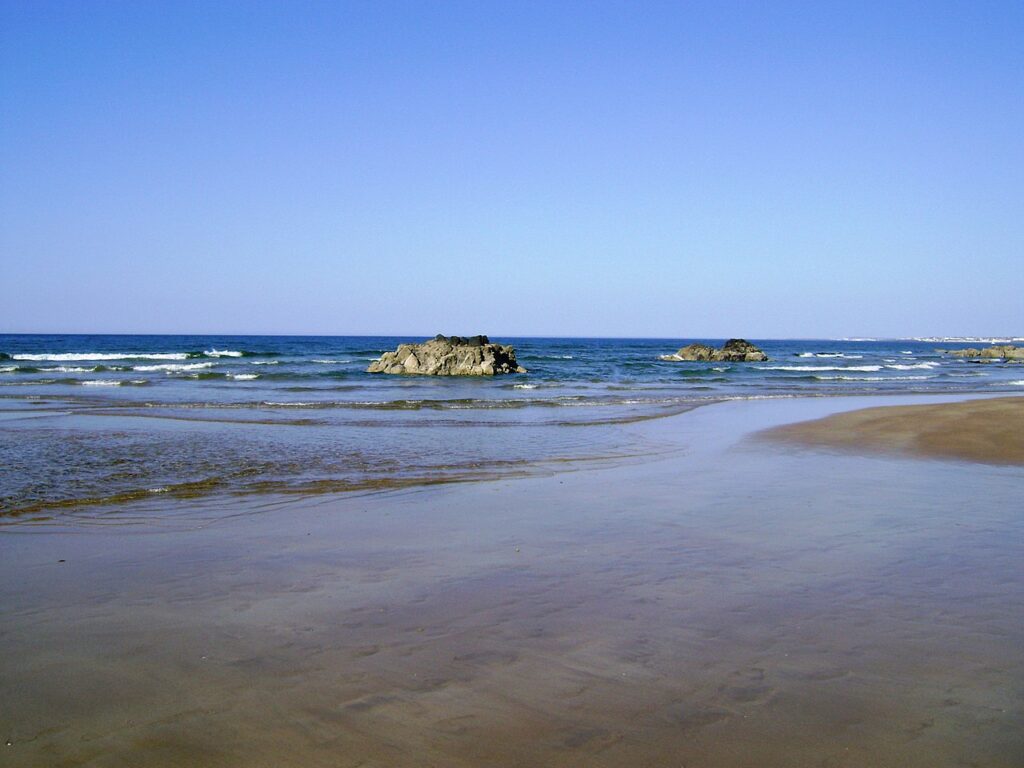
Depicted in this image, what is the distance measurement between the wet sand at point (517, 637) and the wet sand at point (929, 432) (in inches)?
228

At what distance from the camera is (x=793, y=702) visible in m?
3.81

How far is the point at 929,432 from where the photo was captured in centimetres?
1611

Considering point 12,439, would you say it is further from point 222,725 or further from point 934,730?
point 934,730

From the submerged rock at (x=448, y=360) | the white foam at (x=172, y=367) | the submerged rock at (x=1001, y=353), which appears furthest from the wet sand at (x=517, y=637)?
the submerged rock at (x=1001, y=353)

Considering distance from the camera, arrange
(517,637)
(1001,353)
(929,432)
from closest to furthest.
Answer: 1. (517,637)
2. (929,432)
3. (1001,353)

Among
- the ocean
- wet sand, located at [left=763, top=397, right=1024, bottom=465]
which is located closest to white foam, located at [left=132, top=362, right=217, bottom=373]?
the ocean

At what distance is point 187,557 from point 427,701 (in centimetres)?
353

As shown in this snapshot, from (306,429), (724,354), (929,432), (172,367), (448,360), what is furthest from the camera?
(724,354)

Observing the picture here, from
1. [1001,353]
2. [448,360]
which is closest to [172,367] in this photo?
[448,360]

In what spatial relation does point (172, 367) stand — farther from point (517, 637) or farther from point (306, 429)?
point (517, 637)

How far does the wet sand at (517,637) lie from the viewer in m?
3.49

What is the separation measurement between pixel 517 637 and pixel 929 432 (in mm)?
14338

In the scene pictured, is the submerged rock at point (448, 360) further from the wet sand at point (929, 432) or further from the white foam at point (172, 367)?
the wet sand at point (929, 432)

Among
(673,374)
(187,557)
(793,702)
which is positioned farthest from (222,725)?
(673,374)
